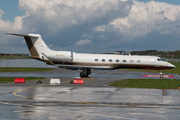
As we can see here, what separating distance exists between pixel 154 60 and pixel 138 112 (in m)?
26.9

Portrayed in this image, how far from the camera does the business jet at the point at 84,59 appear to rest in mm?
38562

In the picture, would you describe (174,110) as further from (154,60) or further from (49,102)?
(154,60)

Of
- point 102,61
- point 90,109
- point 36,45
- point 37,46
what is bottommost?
point 90,109

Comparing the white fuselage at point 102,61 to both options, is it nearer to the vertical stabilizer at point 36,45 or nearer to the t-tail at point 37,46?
the t-tail at point 37,46

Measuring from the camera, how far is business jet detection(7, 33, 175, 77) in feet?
127

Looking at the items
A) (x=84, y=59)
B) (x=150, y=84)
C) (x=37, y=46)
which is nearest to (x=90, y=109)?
(x=150, y=84)

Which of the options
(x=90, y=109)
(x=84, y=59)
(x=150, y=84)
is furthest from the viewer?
(x=84, y=59)

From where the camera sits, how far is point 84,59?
3869 cm

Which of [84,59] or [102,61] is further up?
[84,59]

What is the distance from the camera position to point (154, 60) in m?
39.2

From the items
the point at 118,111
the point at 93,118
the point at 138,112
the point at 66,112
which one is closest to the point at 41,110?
the point at 66,112

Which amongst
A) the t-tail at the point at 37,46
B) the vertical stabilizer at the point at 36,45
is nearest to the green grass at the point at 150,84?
the t-tail at the point at 37,46

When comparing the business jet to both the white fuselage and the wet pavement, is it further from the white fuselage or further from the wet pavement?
the wet pavement

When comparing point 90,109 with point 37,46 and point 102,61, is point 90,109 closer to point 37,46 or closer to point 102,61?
point 102,61
